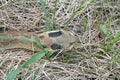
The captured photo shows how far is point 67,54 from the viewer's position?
7.06 feet

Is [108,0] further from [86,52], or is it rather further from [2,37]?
[2,37]

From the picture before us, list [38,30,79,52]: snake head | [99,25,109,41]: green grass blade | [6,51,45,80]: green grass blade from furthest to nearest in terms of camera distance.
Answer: [99,25,109,41]: green grass blade → [38,30,79,52]: snake head → [6,51,45,80]: green grass blade

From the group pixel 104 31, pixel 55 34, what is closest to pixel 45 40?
pixel 55 34

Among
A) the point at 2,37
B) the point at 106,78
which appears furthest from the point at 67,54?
the point at 2,37

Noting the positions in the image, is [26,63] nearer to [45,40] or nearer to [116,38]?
[45,40]

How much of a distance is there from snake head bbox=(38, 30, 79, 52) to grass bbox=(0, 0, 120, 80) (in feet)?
0.29

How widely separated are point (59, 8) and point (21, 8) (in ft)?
0.95

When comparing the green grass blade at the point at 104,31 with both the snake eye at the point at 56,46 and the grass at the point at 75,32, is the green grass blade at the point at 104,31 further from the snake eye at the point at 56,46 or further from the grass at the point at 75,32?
the snake eye at the point at 56,46

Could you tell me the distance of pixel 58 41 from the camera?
2068 mm

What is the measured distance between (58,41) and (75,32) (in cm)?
28

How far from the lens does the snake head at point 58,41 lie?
207 cm

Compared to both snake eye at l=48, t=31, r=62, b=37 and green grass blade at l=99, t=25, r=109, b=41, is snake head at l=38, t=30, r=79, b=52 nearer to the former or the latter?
snake eye at l=48, t=31, r=62, b=37

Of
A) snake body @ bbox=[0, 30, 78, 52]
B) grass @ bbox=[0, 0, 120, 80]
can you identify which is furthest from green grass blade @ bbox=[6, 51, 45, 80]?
snake body @ bbox=[0, 30, 78, 52]

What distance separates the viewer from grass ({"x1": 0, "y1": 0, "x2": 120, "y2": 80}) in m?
2.08
